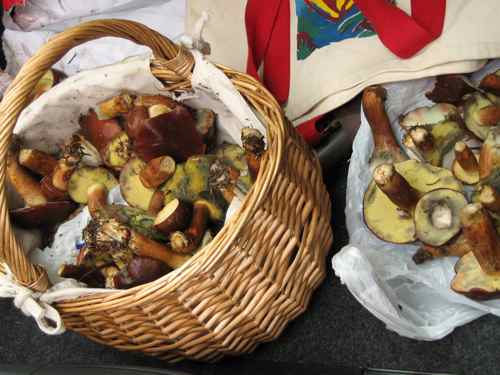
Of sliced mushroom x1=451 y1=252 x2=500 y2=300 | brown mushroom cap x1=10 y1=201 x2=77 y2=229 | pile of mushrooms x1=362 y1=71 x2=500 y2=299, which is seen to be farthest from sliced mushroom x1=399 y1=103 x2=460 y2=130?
brown mushroom cap x1=10 y1=201 x2=77 y2=229

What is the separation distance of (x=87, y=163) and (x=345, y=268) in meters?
0.46

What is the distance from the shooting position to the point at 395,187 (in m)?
0.73

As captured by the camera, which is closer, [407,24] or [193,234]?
[193,234]

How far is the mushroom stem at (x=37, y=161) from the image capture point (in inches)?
37.3

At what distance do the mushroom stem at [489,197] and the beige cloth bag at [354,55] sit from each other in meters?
0.26

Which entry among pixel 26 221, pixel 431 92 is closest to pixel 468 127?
pixel 431 92

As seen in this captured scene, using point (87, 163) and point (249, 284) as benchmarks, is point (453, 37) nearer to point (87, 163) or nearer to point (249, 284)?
point (249, 284)

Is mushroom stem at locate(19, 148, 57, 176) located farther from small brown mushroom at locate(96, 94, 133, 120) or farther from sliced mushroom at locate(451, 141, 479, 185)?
sliced mushroom at locate(451, 141, 479, 185)

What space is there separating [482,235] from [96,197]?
1.80 feet

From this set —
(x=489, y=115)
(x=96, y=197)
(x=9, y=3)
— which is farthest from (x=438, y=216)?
(x=9, y=3)

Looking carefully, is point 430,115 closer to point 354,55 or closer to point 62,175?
point 354,55

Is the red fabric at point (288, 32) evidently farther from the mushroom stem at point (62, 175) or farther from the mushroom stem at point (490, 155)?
the mushroom stem at point (62, 175)

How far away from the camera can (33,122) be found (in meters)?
0.95

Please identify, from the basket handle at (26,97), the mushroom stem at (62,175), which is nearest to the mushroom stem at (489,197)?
the basket handle at (26,97)
